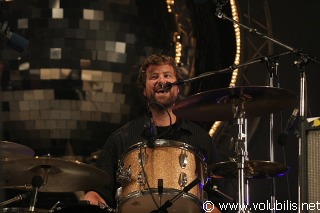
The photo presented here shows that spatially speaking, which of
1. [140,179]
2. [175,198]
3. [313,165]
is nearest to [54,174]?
[140,179]

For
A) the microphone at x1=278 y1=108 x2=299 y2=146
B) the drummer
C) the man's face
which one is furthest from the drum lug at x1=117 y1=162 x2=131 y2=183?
the microphone at x1=278 y1=108 x2=299 y2=146

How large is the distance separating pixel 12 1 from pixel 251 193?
2.44m

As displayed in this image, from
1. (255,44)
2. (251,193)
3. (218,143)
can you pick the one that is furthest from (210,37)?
(251,193)

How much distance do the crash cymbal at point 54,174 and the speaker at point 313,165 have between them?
129 centimetres

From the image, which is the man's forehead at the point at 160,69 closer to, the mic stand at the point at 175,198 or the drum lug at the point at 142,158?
the drum lug at the point at 142,158

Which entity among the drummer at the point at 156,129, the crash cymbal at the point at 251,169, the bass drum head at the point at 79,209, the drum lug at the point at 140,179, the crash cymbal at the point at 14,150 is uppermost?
the drummer at the point at 156,129

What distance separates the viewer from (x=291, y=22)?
18.9 feet

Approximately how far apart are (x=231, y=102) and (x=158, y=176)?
1.93 feet

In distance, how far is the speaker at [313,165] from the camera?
290 centimetres

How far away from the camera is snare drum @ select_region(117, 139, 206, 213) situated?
3.72 m

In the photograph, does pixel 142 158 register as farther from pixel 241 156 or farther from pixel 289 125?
pixel 289 125

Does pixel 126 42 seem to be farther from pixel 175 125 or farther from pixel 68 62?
pixel 175 125

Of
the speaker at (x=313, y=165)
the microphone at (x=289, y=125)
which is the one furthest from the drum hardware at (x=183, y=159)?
the speaker at (x=313, y=165)

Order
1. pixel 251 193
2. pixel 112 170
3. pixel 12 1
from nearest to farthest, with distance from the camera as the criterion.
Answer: pixel 112 170
pixel 12 1
pixel 251 193
